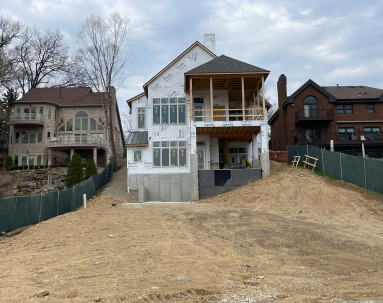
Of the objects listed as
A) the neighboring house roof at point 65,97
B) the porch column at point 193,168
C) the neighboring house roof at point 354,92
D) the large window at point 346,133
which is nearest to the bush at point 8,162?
the neighboring house roof at point 65,97

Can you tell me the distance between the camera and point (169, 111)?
82.1 ft

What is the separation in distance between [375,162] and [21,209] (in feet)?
54.2

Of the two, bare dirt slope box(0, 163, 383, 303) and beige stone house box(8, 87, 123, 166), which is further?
beige stone house box(8, 87, 123, 166)

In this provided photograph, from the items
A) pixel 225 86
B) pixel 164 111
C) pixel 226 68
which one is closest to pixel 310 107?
pixel 225 86

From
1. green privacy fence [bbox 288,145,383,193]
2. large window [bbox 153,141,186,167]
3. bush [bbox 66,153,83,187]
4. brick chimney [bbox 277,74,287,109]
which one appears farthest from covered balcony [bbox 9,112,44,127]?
green privacy fence [bbox 288,145,383,193]

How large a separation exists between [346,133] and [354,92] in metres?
5.56

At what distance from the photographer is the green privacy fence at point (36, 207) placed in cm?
1248

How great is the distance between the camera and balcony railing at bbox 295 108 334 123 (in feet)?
105

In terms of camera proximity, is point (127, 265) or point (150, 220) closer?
point (127, 265)

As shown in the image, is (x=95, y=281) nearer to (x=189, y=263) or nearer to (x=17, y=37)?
(x=189, y=263)

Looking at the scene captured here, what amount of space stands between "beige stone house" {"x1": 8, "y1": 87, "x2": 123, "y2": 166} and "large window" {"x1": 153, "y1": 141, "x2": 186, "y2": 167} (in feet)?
38.7

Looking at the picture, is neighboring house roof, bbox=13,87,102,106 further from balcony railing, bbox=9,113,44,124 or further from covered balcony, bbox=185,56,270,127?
covered balcony, bbox=185,56,270,127

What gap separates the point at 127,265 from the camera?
7234 millimetres

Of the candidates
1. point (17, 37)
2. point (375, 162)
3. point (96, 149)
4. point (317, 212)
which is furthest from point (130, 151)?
point (17, 37)
